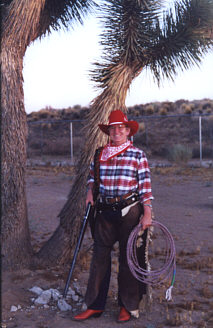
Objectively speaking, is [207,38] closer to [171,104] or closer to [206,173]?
[206,173]

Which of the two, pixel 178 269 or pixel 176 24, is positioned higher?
pixel 176 24

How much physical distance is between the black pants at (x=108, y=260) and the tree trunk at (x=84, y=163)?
1366 millimetres

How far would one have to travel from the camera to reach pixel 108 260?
431cm

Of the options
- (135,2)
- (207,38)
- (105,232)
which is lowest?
(105,232)

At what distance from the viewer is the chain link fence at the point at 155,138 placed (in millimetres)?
26938

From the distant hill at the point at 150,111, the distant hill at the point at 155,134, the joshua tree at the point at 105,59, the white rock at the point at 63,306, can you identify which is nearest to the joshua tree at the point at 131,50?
the joshua tree at the point at 105,59

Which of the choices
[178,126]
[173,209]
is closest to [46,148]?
[178,126]

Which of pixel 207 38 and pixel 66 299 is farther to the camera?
pixel 207 38

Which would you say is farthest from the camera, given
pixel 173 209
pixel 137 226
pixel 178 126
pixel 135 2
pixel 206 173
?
pixel 178 126

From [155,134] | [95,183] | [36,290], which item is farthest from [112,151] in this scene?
[155,134]

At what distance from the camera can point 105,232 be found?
421 cm

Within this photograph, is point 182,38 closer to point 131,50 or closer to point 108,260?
point 131,50

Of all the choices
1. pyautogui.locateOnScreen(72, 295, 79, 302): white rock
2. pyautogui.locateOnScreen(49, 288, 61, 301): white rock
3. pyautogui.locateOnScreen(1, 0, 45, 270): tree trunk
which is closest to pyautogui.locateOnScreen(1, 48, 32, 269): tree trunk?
pyautogui.locateOnScreen(1, 0, 45, 270): tree trunk

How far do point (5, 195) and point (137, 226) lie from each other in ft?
6.30
